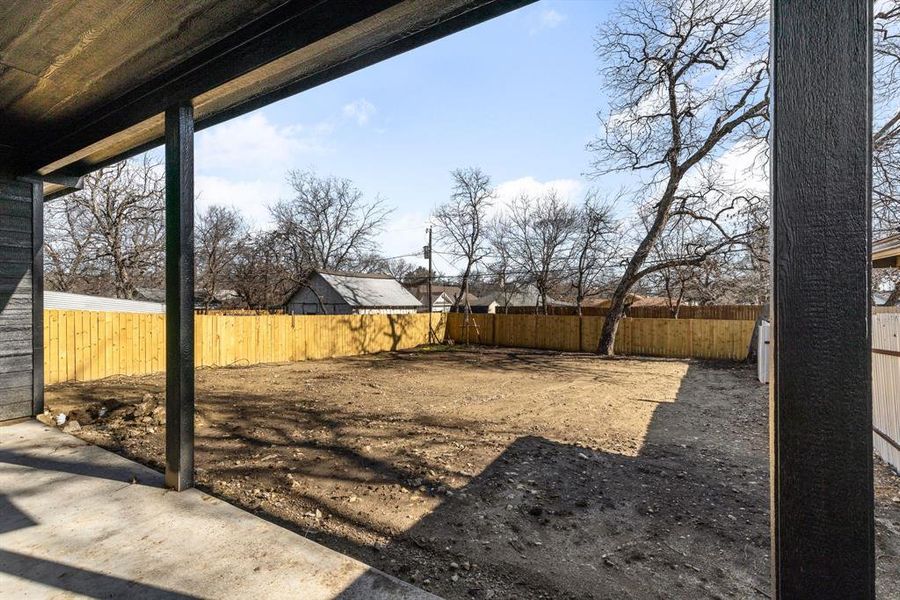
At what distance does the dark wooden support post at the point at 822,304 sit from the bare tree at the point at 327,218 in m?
22.9

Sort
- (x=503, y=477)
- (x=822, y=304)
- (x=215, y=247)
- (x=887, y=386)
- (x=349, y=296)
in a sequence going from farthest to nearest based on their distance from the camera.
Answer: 1. (x=349, y=296)
2. (x=215, y=247)
3. (x=887, y=386)
4. (x=503, y=477)
5. (x=822, y=304)

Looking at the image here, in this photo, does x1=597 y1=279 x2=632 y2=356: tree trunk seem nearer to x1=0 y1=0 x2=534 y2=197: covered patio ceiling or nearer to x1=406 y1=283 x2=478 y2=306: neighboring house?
x1=0 y1=0 x2=534 y2=197: covered patio ceiling

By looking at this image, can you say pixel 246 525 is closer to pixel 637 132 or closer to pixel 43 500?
pixel 43 500

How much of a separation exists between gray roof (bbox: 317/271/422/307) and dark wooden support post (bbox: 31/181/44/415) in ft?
48.8

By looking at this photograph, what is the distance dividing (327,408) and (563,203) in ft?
59.6

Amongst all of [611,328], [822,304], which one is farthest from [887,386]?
[611,328]

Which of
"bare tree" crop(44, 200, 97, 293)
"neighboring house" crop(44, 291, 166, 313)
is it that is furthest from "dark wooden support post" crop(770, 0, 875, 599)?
"bare tree" crop(44, 200, 97, 293)

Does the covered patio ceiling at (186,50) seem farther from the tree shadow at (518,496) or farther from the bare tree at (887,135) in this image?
the bare tree at (887,135)

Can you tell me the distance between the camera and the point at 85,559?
6.32ft

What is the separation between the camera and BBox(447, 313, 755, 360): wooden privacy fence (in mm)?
11977

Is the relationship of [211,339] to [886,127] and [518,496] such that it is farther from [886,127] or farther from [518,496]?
[886,127]

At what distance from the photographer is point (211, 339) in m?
9.58

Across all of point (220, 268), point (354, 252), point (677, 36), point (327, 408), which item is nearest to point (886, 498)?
point (327, 408)

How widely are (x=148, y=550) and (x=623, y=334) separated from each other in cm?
1375
